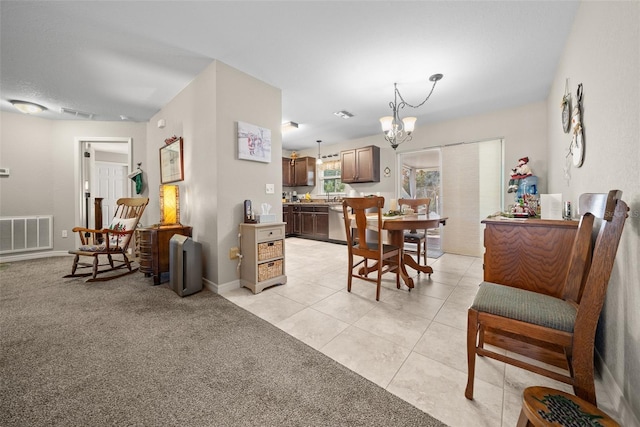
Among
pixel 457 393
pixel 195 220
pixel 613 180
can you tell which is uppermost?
pixel 613 180

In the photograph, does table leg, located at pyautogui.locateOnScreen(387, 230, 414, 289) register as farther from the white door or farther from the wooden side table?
the white door

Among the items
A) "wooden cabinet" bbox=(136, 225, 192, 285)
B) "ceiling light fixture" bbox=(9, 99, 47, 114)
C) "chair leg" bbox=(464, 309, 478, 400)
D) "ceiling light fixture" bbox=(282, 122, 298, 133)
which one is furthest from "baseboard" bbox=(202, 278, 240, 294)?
"ceiling light fixture" bbox=(9, 99, 47, 114)

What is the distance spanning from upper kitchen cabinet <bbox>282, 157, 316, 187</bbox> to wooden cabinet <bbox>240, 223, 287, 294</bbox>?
406 cm

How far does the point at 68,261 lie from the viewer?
3.99 meters

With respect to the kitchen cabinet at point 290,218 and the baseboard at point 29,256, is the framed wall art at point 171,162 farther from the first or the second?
the kitchen cabinet at point 290,218

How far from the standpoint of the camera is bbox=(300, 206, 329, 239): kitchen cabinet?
5.76 m

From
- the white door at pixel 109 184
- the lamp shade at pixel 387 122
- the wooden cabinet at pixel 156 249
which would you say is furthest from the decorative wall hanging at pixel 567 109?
the white door at pixel 109 184

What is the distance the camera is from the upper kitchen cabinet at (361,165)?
5367 mm

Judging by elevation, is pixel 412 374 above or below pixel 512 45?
below

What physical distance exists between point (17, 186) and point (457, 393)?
275 inches

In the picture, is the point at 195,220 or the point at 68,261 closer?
the point at 195,220

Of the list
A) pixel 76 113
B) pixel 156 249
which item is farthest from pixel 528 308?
pixel 76 113

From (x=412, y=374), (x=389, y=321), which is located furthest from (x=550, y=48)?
(x=412, y=374)

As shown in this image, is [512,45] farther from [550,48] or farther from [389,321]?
[389,321]
